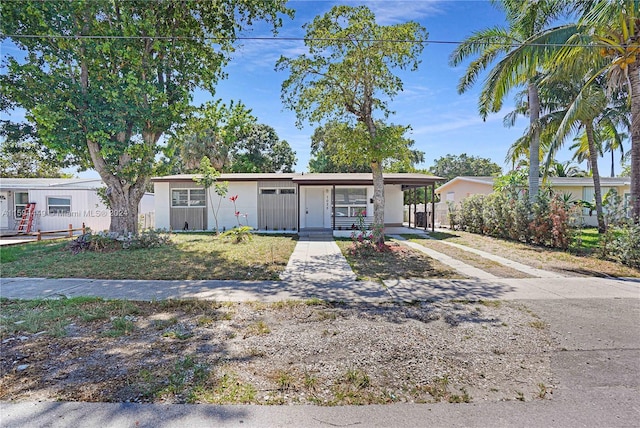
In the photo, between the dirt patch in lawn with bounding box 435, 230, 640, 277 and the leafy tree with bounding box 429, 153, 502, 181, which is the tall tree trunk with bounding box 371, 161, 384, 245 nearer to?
the dirt patch in lawn with bounding box 435, 230, 640, 277

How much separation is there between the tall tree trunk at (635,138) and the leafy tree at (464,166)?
42390mm

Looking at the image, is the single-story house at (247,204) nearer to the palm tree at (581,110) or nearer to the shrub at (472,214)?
the shrub at (472,214)

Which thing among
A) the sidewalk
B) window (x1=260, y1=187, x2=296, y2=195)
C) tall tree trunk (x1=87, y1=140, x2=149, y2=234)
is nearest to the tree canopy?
tall tree trunk (x1=87, y1=140, x2=149, y2=234)

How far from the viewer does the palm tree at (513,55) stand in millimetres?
9906

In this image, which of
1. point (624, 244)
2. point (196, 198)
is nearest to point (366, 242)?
point (624, 244)

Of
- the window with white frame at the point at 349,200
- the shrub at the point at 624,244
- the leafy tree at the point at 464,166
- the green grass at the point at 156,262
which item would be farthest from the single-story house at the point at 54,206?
the leafy tree at the point at 464,166

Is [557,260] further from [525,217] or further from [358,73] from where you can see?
[358,73]

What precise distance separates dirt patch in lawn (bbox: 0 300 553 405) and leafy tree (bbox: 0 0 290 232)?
6286mm

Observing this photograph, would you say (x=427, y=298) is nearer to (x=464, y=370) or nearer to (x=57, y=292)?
(x=464, y=370)

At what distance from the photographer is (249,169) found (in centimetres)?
2905

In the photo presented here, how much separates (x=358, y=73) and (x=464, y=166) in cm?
4718

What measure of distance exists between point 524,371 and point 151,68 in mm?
11982

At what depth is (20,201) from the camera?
1708 centimetres

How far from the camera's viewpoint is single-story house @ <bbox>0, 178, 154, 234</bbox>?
1642 centimetres
